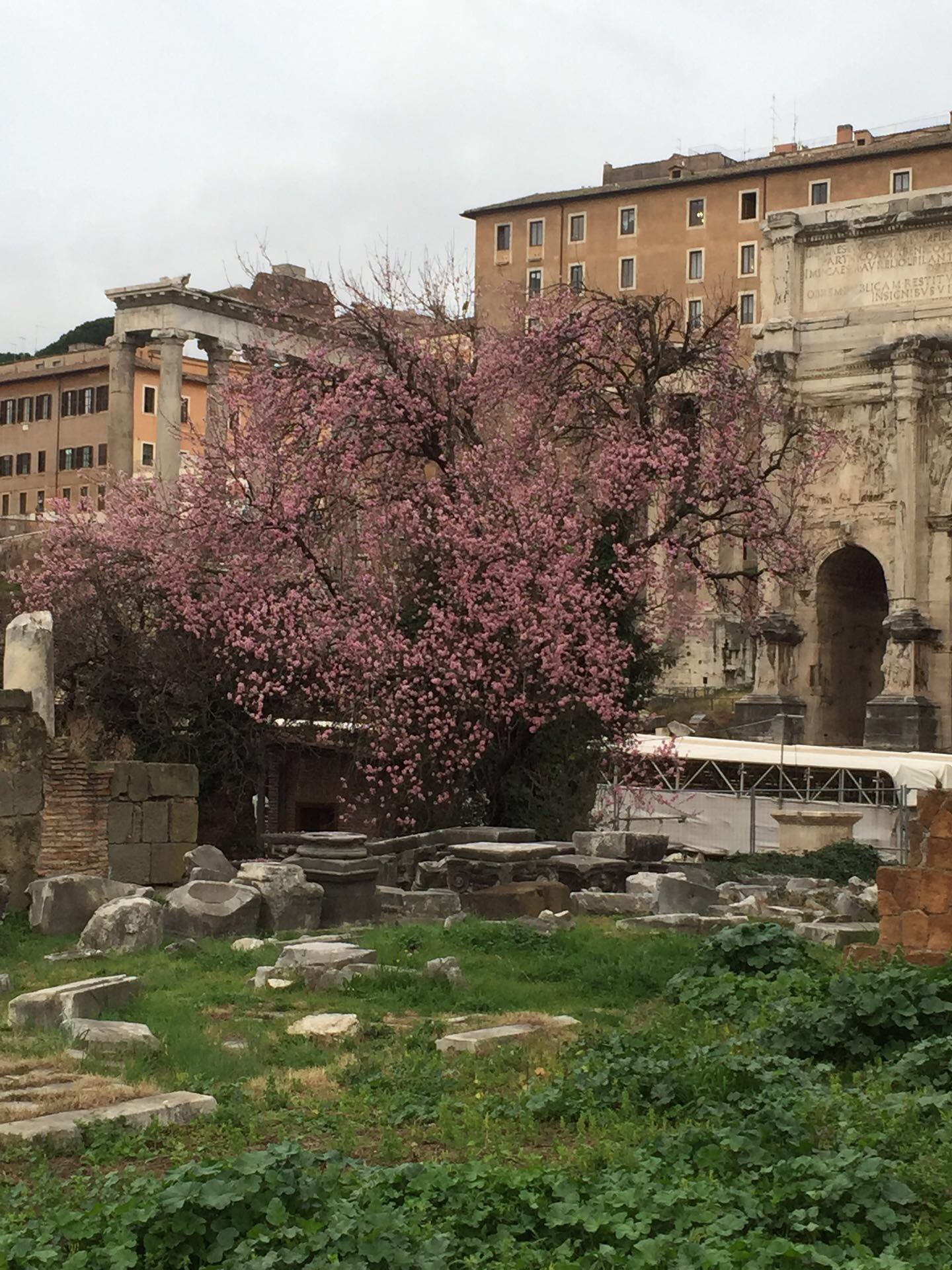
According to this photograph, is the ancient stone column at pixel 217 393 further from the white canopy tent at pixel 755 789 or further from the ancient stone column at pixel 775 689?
the ancient stone column at pixel 775 689

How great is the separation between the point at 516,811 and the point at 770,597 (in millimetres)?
19006

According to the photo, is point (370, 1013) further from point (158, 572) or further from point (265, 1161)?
point (158, 572)

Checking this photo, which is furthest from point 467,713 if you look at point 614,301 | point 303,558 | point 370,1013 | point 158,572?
point 370,1013

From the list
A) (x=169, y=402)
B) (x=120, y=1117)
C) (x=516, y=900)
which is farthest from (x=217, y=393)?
(x=120, y=1117)

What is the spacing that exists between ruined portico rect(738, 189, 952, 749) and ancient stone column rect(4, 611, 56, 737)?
72.9 feet

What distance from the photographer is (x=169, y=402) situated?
46219mm

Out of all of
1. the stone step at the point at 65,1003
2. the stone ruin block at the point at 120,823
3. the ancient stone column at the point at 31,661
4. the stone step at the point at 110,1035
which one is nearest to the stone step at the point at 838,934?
the stone ruin block at the point at 120,823

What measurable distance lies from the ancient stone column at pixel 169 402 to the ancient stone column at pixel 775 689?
564 inches

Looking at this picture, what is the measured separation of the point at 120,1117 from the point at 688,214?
6524 centimetres

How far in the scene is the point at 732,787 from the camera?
2845 cm

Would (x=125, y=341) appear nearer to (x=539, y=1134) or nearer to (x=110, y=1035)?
(x=110, y=1035)

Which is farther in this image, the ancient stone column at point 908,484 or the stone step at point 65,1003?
the ancient stone column at point 908,484

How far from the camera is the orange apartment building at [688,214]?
213 ft

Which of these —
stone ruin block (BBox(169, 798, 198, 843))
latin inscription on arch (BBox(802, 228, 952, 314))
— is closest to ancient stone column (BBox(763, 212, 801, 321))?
latin inscription on arch (BBox(802, 228, 952, 314))
